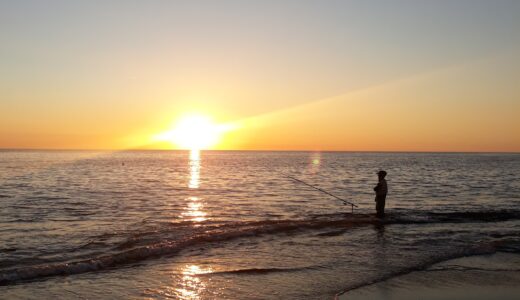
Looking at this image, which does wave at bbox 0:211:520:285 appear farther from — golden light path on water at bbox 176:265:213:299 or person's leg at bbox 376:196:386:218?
golden light path on water at bbox 176:265:213:299

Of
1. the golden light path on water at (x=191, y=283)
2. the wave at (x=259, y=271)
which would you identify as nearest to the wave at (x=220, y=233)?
the wave at (x=259, y=271)

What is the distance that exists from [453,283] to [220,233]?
26.0 ft

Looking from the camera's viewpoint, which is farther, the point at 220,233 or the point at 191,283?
the point at 220,233

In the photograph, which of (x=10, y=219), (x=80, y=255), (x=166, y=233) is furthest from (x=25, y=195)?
(x=80, y=255)

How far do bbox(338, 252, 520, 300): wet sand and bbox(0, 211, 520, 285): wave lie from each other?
2.70 m

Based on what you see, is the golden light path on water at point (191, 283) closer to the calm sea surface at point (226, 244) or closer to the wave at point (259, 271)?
the calm sea surface at point (226, 244)

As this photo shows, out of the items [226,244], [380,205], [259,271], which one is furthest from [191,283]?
[380,205]

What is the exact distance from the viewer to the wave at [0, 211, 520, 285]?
33.8 ft

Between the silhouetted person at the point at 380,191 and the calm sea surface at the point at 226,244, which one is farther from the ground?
the silhouetted person at the point at 380,191

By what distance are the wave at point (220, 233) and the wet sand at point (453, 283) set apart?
8.84ft

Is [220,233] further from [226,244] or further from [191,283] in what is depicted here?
[191,283]

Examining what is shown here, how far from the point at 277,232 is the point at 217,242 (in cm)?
270

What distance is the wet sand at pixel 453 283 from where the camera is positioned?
8.43 meters

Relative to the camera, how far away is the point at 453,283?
9258 millimetres
